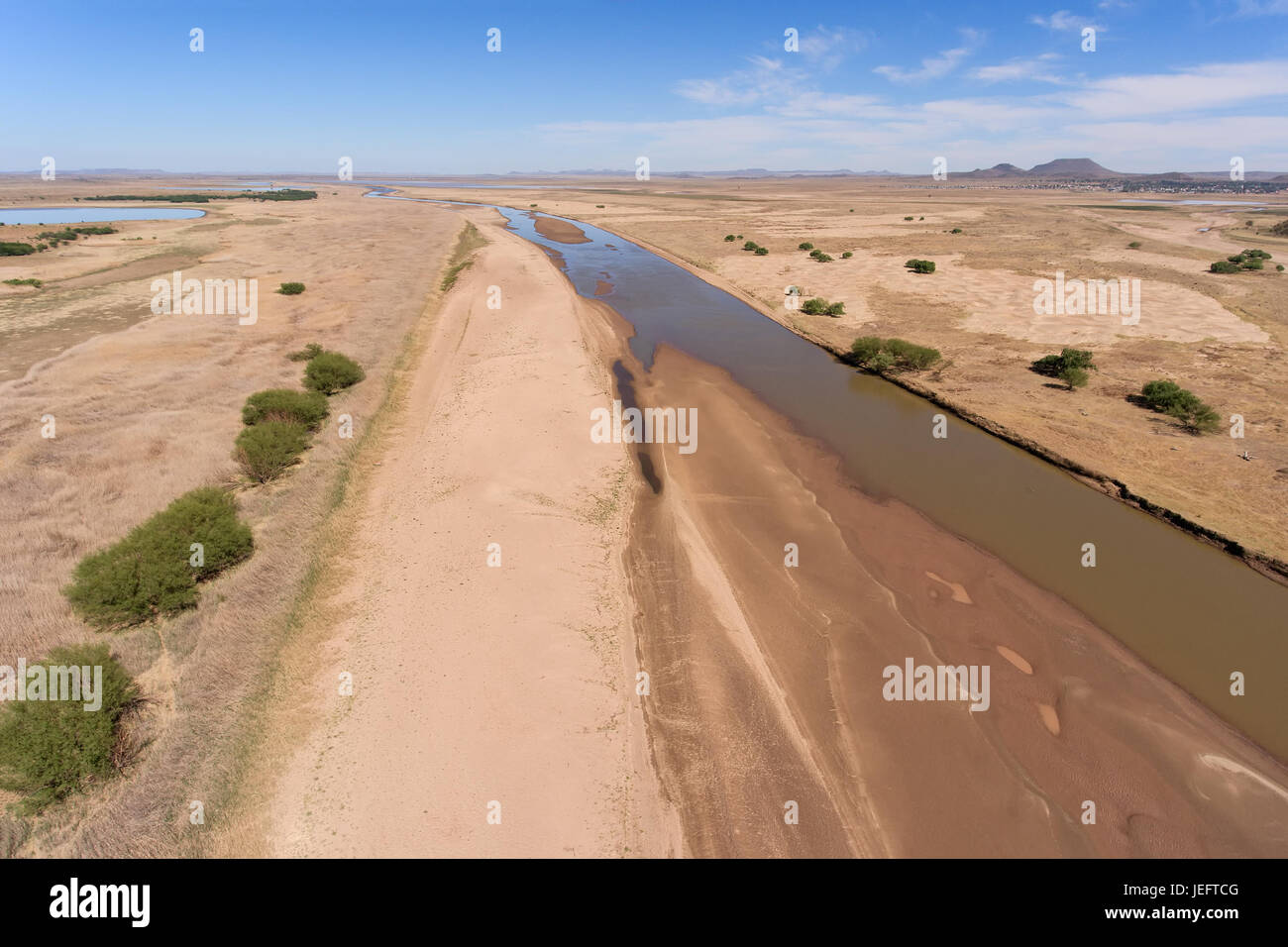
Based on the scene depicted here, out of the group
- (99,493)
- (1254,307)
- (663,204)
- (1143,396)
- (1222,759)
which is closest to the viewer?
(1222,759)

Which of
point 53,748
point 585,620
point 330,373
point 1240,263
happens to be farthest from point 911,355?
point 1240,263

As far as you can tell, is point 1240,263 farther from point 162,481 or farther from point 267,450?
point 162,481

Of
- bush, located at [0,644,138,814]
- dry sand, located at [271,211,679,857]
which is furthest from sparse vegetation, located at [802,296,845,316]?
bush, located at [0,644,138,814]

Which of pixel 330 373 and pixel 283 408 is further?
pixel 330 373

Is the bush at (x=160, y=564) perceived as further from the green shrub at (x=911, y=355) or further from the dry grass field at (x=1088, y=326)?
the green shrub at (x=911, y=355)

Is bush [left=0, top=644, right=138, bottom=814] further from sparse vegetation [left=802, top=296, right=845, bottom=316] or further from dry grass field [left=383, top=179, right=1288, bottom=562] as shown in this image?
sparse vegetation [left=802, top=296, right=845, bottom=316]
